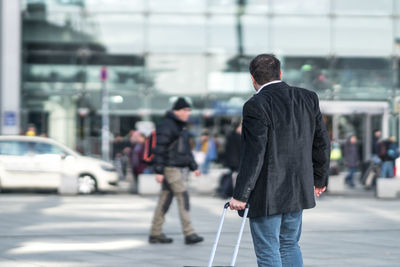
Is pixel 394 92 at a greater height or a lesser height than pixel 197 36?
lesser

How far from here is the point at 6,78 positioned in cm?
2630

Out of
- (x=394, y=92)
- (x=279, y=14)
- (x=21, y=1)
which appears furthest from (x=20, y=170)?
(x=394, y=92)

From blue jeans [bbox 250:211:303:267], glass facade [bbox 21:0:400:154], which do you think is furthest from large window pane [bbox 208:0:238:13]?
blue jeans [bbox 250:211:303:267]

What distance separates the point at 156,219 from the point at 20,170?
30.5ft

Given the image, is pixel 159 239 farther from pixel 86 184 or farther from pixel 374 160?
pixel 374 160

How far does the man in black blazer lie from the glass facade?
21511 mm

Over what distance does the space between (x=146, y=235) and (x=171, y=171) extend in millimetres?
1280

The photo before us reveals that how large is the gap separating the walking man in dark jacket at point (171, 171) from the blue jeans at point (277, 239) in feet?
12.9

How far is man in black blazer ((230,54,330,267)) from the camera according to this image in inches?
191

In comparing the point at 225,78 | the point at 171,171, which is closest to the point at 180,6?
the point at 225,78

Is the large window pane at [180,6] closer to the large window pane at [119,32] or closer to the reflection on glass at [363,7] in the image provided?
the large window pane at [119,32]

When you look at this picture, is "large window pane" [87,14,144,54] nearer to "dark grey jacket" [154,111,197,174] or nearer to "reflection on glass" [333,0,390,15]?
"reflection on glass" [333,0,390,15]

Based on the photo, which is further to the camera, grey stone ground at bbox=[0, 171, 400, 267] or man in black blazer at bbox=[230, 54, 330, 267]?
grey stone ground at bbox=[0, 171, 400, 267]

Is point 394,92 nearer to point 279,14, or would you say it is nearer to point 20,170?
point 279,14
